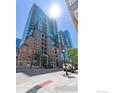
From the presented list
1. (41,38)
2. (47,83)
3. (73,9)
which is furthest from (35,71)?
(73,9)

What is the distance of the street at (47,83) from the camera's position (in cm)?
160

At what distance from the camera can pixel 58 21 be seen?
5.49 ft

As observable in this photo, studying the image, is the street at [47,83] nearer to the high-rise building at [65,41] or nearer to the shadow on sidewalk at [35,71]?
the shadow on sidewalk at [35,71]

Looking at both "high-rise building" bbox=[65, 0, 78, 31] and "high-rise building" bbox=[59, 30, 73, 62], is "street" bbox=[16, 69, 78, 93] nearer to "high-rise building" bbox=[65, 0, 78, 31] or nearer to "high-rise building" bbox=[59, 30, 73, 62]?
"high-rise building" bbox=[59, 30, 73, 62]

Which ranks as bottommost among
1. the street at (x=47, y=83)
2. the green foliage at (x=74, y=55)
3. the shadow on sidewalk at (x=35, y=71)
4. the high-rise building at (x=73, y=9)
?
the street at (x=47, y=83)

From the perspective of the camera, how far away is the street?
5.24 feet

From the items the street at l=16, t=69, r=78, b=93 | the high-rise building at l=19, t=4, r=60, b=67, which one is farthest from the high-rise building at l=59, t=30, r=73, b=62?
the street at l=16, t=69, r=78, b=93

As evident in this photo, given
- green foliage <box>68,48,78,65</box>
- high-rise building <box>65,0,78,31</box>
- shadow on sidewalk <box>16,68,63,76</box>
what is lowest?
shadow on sidewalk <box>16,68,63,76</box>

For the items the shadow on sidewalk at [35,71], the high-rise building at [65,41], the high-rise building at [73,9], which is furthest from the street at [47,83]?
the high-rise building at [73,9]
